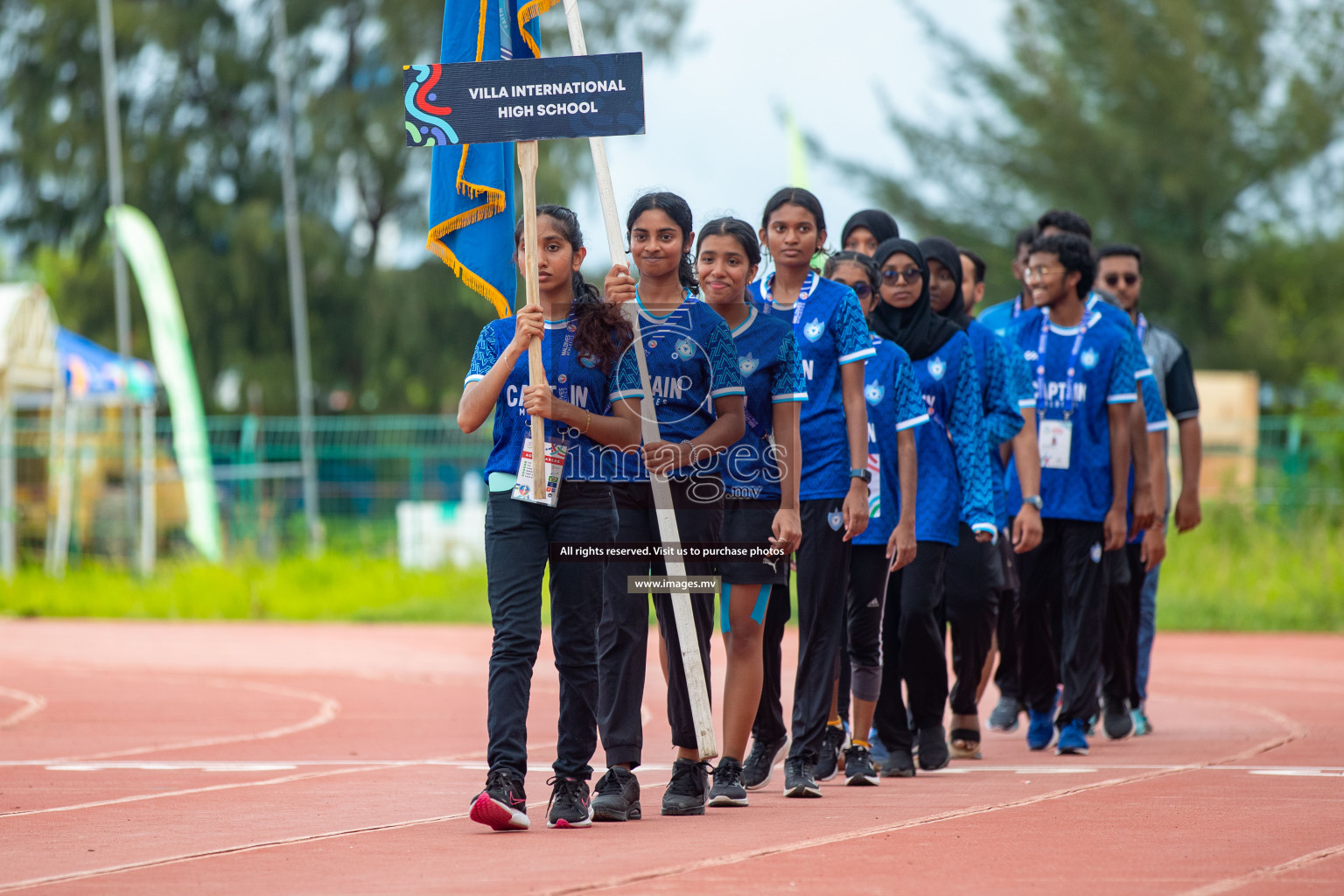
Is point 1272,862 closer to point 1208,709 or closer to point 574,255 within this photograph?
point 574,255

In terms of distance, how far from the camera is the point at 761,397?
20.1 feet

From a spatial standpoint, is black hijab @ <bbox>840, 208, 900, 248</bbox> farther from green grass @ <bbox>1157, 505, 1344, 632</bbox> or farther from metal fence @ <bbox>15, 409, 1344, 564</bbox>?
metal fence @ <bbox>15, 409, 1344, 564</bbox>

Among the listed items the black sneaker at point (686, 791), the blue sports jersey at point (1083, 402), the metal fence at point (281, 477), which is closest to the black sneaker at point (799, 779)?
the black sneaker at point (686, 791)

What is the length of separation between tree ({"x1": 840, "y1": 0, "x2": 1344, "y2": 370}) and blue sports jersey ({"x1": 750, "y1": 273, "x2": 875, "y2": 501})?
2636cm

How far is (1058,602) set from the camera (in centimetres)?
853

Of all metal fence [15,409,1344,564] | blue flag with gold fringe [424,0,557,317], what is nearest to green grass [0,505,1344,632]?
metal fence [15,409,1344,564]

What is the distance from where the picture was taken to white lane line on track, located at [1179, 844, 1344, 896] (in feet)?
13.6

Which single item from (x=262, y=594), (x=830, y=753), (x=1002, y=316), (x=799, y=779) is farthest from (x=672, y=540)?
(x=262, y=594)

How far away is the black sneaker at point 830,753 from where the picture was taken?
6.97 meters

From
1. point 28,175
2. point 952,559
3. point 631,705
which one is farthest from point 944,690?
point 28,175

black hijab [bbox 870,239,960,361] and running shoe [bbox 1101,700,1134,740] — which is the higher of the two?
black hijab [bbox 870,239,960,361]

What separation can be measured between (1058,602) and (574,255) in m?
3.77

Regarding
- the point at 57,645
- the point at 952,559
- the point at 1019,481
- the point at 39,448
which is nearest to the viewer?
the point at 952,559

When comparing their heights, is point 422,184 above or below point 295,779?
above
